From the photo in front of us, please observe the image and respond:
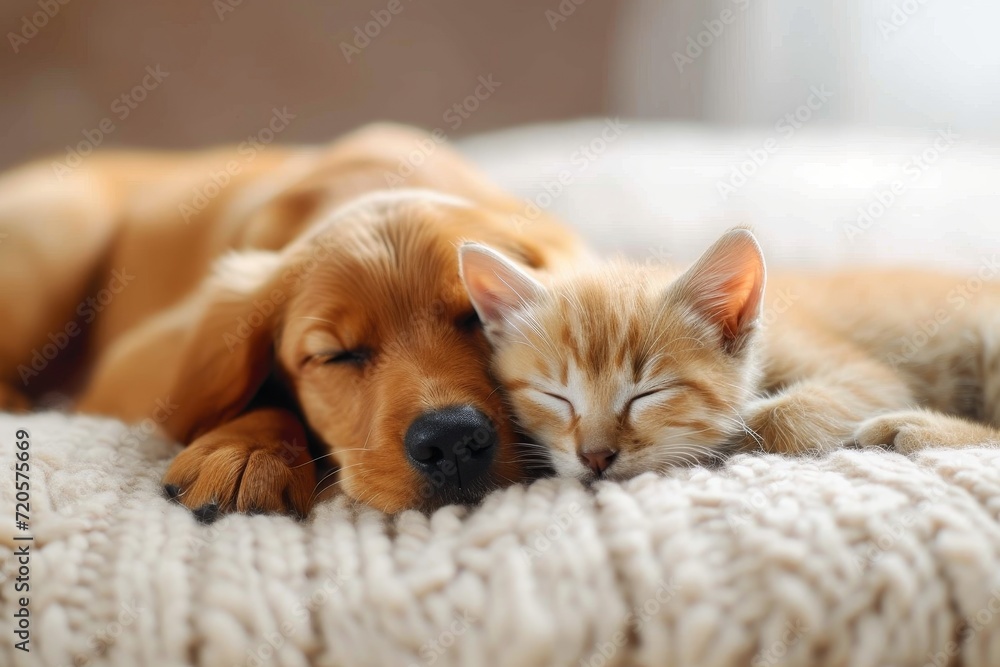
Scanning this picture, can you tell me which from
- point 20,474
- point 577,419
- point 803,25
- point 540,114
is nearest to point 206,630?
point 20,474

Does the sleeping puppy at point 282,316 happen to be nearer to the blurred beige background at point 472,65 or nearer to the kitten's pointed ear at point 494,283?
the kitten's pointed ear at point 494,283

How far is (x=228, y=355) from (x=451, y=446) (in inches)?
24.8

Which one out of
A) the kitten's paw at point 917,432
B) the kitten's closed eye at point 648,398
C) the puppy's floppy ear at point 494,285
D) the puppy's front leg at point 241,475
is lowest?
the puppy's front leg at point 241,475

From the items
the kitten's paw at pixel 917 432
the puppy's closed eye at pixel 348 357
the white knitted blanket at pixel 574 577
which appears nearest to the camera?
the white knitted blanket at pixel 574 577

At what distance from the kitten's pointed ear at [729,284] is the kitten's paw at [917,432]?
0.82ft

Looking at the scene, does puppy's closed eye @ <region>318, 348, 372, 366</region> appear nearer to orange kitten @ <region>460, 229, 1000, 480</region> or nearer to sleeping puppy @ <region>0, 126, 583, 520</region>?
sleeping puppy @ <region>0, 126, 583, 520</region>

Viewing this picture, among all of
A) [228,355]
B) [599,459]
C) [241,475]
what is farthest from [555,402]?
[228,355]

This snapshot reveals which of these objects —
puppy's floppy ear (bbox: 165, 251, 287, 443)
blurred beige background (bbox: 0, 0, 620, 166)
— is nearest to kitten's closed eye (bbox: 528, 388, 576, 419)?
puppy's floppy ear (bbox: 165, 251, 287, 443)

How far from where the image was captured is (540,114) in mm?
3832

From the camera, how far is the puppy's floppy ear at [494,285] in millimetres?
1360

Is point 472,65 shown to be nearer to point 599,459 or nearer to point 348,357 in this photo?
point 348,357

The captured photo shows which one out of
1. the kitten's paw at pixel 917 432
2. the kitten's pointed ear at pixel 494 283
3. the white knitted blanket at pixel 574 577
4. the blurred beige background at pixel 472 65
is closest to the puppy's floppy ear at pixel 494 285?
the kitten's pointed ear at pixel 494 283

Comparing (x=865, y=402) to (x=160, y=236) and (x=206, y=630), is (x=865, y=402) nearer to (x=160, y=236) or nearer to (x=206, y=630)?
(x=206, y=630)

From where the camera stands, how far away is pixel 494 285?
4.67 ft
